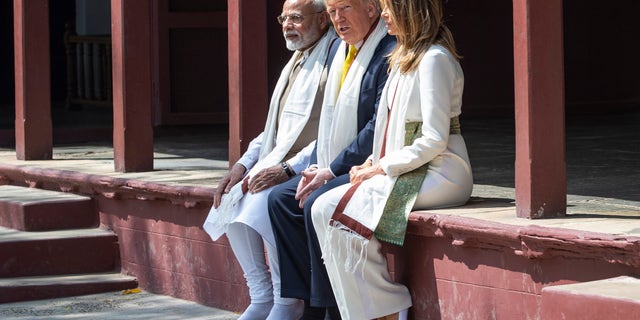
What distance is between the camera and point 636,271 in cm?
486

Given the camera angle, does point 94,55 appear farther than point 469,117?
Yes

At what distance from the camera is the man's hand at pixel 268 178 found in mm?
6234

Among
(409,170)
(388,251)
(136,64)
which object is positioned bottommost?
(388,251)

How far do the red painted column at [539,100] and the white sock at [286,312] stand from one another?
115 centimetres

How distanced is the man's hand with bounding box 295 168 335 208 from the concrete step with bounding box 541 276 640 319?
138cm

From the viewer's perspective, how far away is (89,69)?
1372 centimetres

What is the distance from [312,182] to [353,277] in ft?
1.73

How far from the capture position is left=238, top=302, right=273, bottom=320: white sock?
250 inches

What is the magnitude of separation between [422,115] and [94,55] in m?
8.50

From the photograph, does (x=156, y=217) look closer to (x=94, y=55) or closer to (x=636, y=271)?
(x=636, y=271)

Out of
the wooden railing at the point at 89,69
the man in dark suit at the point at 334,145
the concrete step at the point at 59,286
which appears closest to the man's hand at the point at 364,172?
the man in dark suit at the point at 334,145

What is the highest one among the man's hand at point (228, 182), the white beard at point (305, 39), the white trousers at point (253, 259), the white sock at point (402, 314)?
the white beard at point (305, 39)

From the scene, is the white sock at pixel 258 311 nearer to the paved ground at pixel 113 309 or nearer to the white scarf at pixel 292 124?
the white scarf at pixel 292 124

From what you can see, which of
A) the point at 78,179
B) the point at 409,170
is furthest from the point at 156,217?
the point at 409,170
